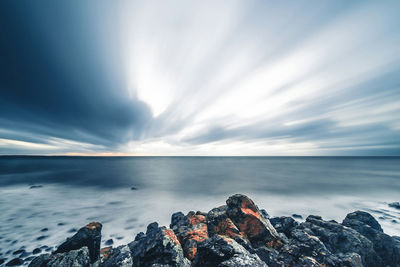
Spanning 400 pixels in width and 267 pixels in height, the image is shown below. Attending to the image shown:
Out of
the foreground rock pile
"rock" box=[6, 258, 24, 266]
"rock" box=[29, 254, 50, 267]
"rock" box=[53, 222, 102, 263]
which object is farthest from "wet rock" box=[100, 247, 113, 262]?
"rock" box=[6, 258, 24, 266]

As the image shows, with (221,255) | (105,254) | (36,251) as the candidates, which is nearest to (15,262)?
(36,251)

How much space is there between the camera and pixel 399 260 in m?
4.98

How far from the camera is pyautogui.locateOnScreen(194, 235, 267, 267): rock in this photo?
10.1 ft

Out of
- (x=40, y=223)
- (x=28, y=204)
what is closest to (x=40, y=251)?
(x=40, y=223)

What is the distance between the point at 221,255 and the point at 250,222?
112 inches

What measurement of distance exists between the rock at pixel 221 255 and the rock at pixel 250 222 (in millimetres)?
2264

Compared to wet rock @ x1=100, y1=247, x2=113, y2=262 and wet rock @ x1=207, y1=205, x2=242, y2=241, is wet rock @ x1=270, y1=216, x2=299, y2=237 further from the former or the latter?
wet rock @ x1=100, y1=247, x2=113, y2=262

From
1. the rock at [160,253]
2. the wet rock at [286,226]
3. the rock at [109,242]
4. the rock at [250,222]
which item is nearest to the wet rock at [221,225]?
the rock at [250,222]

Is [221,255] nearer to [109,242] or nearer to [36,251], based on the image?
[109,242]

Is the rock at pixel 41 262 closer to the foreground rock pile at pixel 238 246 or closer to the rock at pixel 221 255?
the foreground rock pile at pixel 238 246

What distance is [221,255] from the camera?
10.8ft

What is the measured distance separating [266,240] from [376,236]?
4.38 meters

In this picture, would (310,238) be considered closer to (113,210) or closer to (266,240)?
(266,240)

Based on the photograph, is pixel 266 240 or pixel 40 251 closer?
pixel 266 240
